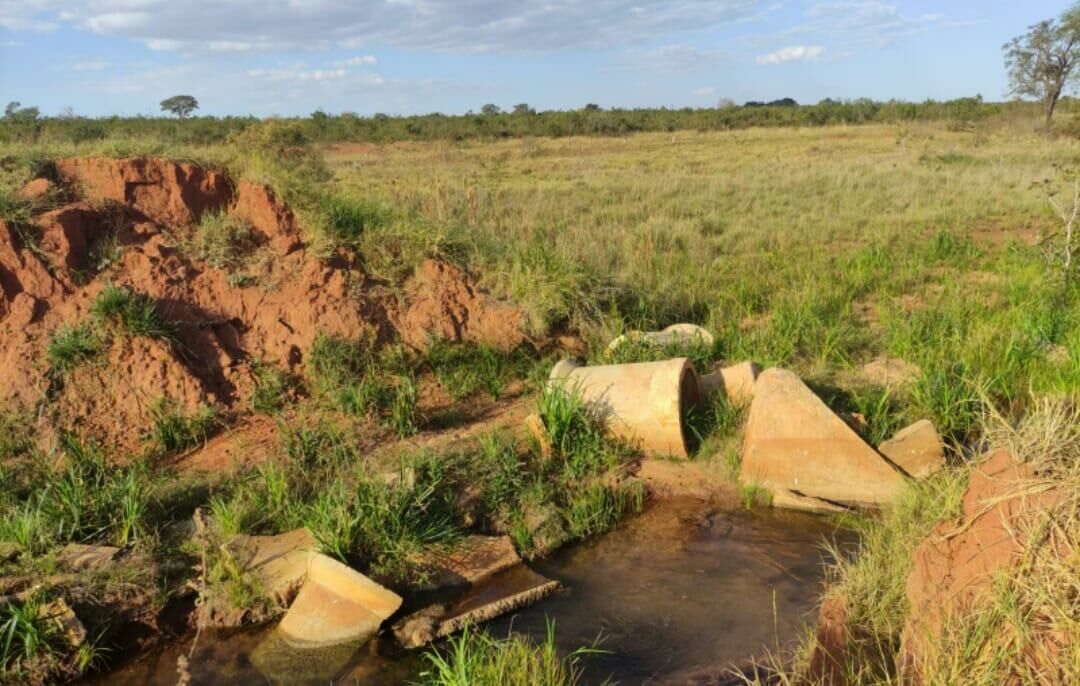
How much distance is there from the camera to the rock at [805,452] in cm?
545

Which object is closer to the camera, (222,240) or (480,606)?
(480,606)

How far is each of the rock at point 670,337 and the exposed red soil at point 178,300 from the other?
0.97 m

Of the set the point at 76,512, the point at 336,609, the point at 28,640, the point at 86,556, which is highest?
the point at 76,512

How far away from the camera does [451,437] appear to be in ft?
20.4

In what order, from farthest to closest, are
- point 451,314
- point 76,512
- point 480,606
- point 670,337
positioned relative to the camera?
point 451,314, point 670,337, point 76,512, point 480,606

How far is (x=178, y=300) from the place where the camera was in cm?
689

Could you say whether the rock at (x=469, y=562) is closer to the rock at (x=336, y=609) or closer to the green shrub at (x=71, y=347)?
the rock at (x=336, y=609)

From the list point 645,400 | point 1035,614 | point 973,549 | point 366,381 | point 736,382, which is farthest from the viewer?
point 366,381

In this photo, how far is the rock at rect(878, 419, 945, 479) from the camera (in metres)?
5.48

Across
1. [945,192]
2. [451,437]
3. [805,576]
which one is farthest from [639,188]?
[805,576]

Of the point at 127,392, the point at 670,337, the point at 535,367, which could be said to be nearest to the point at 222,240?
the point at 127,392

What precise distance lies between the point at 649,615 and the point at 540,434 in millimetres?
1861

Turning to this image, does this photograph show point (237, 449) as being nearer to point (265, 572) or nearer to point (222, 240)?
point (265, 572)

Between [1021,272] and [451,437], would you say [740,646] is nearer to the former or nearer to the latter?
[451,437]
